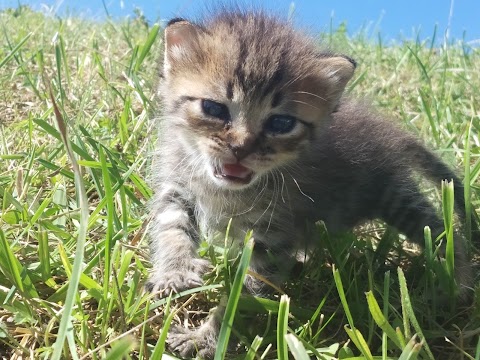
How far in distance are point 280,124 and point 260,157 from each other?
0.43ft

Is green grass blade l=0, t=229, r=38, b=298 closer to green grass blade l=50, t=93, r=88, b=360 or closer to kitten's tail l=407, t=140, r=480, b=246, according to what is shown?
green grass blade l=50, t=93, r=88, b=360

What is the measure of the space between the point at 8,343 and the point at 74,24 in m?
4.24

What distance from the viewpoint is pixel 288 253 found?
1.82 metres

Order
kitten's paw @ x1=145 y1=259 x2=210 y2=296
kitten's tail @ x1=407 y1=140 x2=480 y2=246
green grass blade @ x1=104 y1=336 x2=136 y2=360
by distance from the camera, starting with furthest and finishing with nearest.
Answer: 1. kitten's tail @ x1=407 y1=140 x2=480 y2=246
2. kitten's paw @ x1=145 y1=259 x2=210 y2=296
3. green grass blade @ x1=104 y1=336 x2=136 y2=360

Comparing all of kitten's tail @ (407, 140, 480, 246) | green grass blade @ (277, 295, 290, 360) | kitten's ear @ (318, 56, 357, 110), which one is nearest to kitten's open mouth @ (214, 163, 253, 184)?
kitten's ear @ (318, 56, 357, 110)

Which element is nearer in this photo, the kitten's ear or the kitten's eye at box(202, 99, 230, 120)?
the kitten's eye at box(202, 99, 230, 120)

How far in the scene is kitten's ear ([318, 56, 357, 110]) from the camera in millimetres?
1790

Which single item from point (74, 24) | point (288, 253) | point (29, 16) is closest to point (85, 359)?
point (288, 253)

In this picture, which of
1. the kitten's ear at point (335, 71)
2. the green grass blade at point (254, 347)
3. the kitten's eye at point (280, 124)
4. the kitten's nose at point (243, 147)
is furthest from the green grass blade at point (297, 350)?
the kitten's ear at point (335, 71)

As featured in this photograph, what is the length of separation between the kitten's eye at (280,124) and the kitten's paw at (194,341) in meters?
0.57

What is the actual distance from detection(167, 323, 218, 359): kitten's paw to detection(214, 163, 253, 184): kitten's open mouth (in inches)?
16.5

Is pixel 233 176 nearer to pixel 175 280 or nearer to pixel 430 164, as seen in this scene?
pixel 175 280

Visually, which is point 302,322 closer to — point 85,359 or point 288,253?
point 288,253

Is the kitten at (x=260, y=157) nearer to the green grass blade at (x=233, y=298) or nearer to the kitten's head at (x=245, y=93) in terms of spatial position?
the kitten's head at (x=245, y=93)
